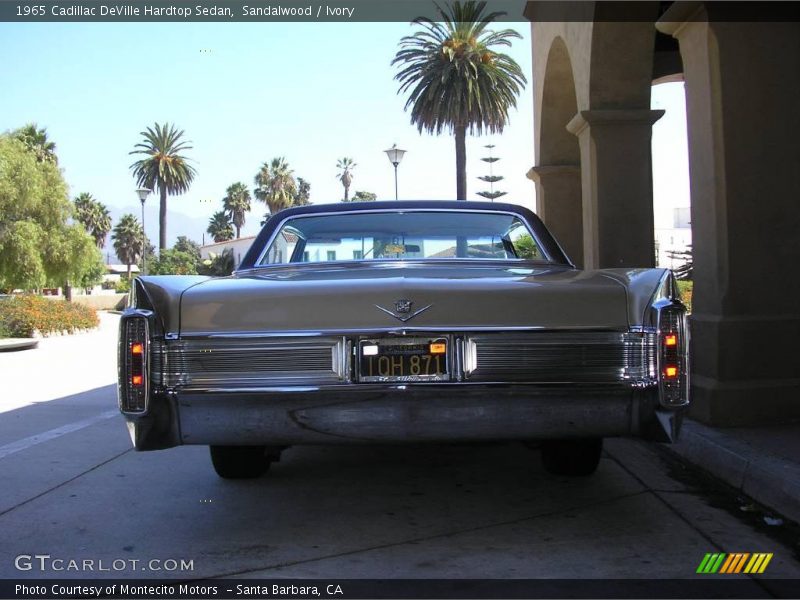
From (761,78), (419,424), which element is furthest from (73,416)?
(761,78)

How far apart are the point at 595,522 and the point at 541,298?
120cm

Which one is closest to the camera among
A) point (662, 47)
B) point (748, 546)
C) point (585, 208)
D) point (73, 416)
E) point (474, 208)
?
point (748, 546)

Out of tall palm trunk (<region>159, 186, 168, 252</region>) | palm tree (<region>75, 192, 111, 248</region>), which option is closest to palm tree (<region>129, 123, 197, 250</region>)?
tall palm trunk (<region>159, 186, 168, 252</region>)

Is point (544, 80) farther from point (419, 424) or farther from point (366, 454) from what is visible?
point (419, 424)

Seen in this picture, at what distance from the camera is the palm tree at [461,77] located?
87.3 ft

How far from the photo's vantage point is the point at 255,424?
3039 mm

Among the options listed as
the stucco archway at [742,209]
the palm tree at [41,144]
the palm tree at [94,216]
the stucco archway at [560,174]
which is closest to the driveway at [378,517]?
the stucco archway at [742,209]

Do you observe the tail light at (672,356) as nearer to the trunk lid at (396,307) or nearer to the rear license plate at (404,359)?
the trunk lid at (396,307)

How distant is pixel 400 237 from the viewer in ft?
14.8

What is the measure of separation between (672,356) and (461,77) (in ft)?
81.8

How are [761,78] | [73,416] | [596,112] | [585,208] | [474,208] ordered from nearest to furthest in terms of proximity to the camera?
[474,208] < [761,78] < [73,416] < [596,112] < [585,208]

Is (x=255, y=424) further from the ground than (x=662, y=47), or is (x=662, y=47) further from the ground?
(x=662, y=47)

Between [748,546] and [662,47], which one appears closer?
[748,546]
